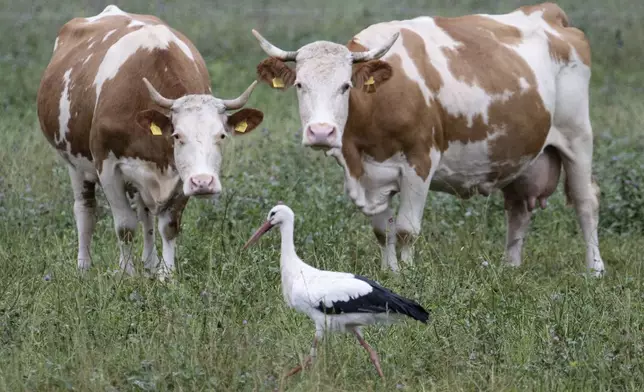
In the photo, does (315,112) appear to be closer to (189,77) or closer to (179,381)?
(189,77)

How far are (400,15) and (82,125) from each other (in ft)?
53.6

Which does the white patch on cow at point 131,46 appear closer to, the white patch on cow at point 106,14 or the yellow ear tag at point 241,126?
the yellow ear tag at point 241,126

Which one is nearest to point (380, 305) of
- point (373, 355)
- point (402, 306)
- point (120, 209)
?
point (402, 306)

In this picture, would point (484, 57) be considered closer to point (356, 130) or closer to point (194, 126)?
point (356, 130)

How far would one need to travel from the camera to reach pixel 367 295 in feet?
18.5

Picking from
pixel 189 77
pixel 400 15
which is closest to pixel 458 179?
pixel 189 77

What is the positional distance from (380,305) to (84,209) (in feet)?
11.9

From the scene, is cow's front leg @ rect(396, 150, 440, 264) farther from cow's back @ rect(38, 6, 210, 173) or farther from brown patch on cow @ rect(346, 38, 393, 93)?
cow's back @ rect(38, 6, 210, 173)

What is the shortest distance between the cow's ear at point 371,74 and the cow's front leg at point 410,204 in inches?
25.0

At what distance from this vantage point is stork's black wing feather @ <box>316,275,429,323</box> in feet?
18.4

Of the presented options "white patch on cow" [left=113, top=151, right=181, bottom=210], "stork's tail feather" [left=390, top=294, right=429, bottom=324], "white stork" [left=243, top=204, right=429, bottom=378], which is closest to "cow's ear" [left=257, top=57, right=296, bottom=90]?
"white patch on cow" [left=113, top=151, right=181, bottom=210]

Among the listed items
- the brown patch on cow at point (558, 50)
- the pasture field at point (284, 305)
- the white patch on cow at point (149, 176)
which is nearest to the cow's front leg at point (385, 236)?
the pasture field at point (284, 305)

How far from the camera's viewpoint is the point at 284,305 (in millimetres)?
6707

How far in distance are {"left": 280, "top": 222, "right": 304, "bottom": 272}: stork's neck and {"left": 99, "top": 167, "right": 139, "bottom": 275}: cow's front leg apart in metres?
1.81
